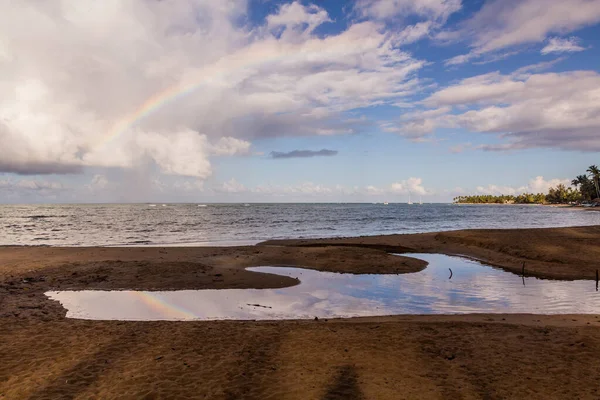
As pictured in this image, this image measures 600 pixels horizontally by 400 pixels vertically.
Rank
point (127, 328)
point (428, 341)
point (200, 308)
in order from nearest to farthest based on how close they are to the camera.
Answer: point (428, 341) → point (127, 328) → point (200, 308)

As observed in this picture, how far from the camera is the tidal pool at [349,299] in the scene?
1404 cm

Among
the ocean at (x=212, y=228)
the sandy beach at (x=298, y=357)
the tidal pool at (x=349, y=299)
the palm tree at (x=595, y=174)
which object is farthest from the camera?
the palm tree at (x=595, y=174)

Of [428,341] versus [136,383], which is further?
[428,341]

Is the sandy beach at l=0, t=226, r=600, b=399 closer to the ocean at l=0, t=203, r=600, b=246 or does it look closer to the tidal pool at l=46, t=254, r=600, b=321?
the tidal pool at l=46, t=254, r=600, b=321

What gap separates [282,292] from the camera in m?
17.8

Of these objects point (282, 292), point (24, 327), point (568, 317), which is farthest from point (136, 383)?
point (568, 317)

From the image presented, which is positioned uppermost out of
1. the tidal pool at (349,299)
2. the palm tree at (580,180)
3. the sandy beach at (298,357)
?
the palm tree at (580,180)

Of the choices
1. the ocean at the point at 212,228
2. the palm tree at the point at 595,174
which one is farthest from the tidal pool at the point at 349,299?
the palm tree at the point at 595,174

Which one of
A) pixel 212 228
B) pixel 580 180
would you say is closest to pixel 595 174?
pixel 580 180

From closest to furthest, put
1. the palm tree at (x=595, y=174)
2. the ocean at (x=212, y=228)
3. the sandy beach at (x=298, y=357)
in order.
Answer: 1. the sandy beach at (x=298, y=357)
2. the ocean at (x=212, y=228)
3. the palm tree at (x=595, y=174)

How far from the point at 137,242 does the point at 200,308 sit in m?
29.0

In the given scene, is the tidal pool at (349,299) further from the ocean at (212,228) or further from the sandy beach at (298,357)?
the ocean at (212,228)

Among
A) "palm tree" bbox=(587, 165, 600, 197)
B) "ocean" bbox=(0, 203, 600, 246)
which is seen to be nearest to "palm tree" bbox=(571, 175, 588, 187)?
"palm tree" bbox=(587, 165, 600, 197)

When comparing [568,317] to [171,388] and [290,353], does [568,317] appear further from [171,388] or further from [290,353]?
[171,388]
